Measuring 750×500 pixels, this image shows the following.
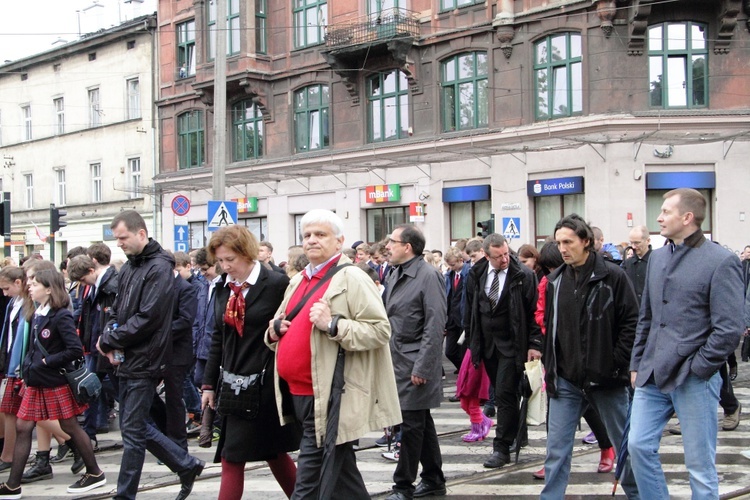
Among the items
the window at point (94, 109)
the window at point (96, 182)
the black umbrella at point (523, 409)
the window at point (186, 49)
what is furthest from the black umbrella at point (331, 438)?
the window at point (94, 109)

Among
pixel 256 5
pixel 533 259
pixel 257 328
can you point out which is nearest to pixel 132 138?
pixel 256 5

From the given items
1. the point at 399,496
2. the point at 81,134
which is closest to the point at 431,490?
the point at 399,496

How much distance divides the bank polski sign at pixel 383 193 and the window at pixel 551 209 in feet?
16.4

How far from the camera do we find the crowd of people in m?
4.84

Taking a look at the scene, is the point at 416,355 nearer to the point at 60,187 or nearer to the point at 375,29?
the point at 375,29

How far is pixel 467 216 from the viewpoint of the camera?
27.2 metres

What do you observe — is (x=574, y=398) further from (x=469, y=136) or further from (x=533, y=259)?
(x=469, y=136)

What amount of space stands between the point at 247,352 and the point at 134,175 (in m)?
35.4

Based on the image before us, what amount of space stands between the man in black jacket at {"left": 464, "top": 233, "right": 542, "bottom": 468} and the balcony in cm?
2052

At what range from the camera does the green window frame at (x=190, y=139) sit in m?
35.9

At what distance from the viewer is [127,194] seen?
A: 3959 centimetres

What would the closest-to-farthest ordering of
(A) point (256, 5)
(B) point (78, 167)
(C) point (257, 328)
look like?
1. (C) point (257, 328)
2. (A) point (256, 5)
3. (B) point (78, 167)

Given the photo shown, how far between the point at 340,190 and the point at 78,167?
17.5 m

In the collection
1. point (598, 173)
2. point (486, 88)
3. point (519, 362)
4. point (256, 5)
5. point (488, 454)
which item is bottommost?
point (488, 454)
